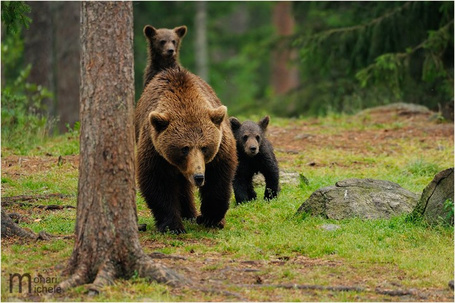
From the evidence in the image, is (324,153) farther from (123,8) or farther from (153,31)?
(123,8)

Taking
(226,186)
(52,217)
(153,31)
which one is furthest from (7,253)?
(153,31)

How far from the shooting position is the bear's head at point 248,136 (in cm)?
987

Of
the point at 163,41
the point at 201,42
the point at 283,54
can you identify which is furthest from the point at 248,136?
the point at 283,54

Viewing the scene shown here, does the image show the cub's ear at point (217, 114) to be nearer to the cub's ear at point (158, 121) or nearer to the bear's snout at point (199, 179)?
the cub's ear at point (158, 121)

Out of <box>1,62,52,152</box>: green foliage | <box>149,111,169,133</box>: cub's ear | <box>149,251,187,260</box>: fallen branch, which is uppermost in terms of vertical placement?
<box>149,111,169,133</box>: cub's ear

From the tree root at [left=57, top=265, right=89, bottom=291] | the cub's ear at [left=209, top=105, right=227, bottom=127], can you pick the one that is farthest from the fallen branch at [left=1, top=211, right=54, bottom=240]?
the cub's ear at [left=209, top=105, right=227, bottom=127]

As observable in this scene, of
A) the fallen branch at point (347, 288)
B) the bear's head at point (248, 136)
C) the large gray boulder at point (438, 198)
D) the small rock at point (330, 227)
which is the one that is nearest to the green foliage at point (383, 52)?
the bear's head at point (248, 136)

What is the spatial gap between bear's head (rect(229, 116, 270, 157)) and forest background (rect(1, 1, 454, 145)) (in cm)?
254

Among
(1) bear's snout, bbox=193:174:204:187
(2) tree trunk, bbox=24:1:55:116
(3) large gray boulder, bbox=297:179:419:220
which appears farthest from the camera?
(2) tree trunk, bbox=24:1:55:116

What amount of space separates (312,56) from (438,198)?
9366 mm

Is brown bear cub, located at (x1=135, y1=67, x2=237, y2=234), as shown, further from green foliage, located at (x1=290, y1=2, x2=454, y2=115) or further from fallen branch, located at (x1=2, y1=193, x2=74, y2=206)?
green foliage, located at (x1=290, y1=2, x2=454, y2=115)

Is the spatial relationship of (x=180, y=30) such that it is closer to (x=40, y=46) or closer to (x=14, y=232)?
(x=14, y=232)

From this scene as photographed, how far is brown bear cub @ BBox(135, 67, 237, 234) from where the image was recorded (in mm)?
7821

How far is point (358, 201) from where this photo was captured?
882 centimetres
